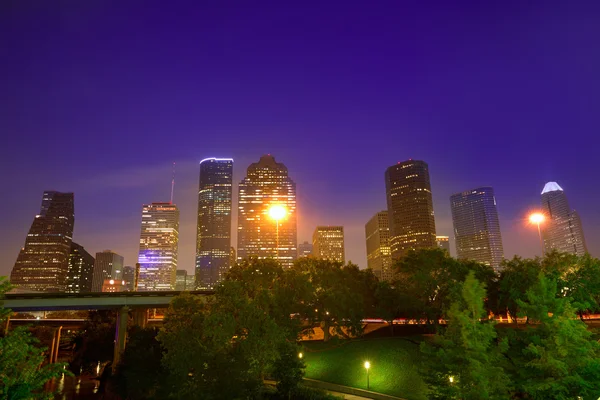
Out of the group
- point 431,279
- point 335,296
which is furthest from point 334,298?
point 431,279

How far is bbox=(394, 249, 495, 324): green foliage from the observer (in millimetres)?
54594

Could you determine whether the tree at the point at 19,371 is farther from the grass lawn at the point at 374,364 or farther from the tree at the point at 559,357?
the grass lawn at the point at 374,364

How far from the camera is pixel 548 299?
28.6 metres

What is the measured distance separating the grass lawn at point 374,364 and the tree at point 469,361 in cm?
1081

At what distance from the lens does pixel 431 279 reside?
54.8 meters

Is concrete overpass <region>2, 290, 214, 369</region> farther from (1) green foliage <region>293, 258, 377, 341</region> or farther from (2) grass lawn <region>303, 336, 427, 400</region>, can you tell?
(2) grass lawn <region>303, 336, 427, 400</region>

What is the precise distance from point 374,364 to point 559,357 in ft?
78.6

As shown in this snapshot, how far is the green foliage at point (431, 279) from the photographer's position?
179 ft

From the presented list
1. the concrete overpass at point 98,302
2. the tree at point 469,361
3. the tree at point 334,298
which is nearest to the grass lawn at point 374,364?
the tree at point 334,298

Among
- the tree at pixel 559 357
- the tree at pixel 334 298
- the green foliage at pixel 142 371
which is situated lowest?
the green foliage at pixel 142 371

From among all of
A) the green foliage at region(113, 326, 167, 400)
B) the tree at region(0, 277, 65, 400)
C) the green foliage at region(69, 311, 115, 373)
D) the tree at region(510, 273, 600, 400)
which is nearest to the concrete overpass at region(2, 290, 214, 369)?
the green foliage at region(69, 311, 115, 373)

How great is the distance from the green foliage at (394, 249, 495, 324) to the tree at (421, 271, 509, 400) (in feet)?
75.1

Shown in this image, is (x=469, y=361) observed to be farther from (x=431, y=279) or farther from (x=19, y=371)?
(x=431, y=279)

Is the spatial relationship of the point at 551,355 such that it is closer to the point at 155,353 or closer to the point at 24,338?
the point at 24,338
